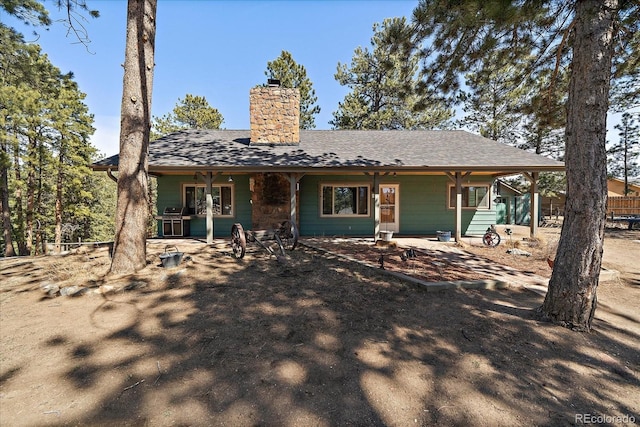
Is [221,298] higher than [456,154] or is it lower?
lower

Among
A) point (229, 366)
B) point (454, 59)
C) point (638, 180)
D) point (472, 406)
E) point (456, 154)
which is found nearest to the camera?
point (472, 406)

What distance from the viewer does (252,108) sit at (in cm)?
1006

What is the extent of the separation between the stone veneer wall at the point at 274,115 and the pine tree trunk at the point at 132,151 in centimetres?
487

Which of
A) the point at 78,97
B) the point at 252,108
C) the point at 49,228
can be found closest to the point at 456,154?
the point at 252,108

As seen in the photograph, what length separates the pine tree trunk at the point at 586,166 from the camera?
313 centimetres

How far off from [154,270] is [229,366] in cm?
359

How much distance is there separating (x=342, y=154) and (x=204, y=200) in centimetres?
552

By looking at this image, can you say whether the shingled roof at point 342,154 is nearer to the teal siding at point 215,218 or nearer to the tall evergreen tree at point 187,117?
the teal siding at point 215,218

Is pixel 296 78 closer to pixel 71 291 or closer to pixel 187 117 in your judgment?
pixel 187 117

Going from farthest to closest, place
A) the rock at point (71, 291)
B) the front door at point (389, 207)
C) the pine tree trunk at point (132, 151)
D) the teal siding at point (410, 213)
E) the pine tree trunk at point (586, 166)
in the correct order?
the front door at point (389, 207) → the teal siding at point (410, 213) → the pine tree trunk at point (132, 151) → the rock at point (71, 291) → the pine tree trunk at point (586, 166)

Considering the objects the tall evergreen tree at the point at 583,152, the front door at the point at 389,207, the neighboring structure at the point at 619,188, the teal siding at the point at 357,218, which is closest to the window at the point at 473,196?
the teal siding at the point at 357,218

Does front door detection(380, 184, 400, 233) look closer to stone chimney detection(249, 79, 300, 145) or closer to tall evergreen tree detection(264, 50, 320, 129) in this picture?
stone chimney detection(249, 79, 300, 145)

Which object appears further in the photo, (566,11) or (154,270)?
(154,270)

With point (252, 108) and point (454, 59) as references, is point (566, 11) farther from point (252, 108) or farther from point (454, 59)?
point (252, 108)
